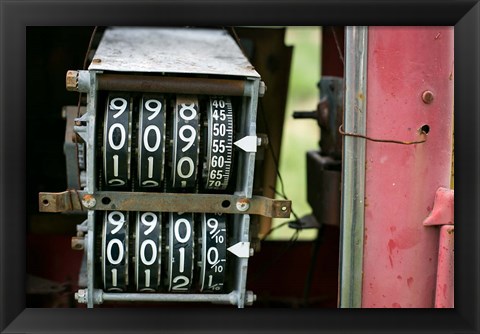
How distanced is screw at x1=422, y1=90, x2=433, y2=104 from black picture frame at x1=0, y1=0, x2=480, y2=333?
31 centimetres

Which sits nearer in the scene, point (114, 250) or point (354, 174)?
point (114, 250)

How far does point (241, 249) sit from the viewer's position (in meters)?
2.37

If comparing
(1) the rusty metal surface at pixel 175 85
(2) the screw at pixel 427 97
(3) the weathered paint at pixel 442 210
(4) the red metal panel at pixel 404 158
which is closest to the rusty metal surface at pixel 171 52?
(1) the rusty metal surface at pixel 175 85

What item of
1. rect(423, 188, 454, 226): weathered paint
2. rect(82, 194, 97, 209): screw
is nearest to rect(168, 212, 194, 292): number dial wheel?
rect(82, 194, 97, 209): screw

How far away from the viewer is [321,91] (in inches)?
133

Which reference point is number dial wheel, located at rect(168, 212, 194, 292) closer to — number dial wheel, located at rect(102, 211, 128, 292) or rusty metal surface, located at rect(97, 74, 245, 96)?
number dial wheel, located at rect(102, 211, 128, 292)

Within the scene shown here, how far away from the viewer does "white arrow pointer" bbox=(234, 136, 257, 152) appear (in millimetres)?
2328

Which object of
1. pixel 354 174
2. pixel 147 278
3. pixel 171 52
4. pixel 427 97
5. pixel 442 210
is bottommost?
pixel 147 278

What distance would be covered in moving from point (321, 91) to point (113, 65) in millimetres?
1305
